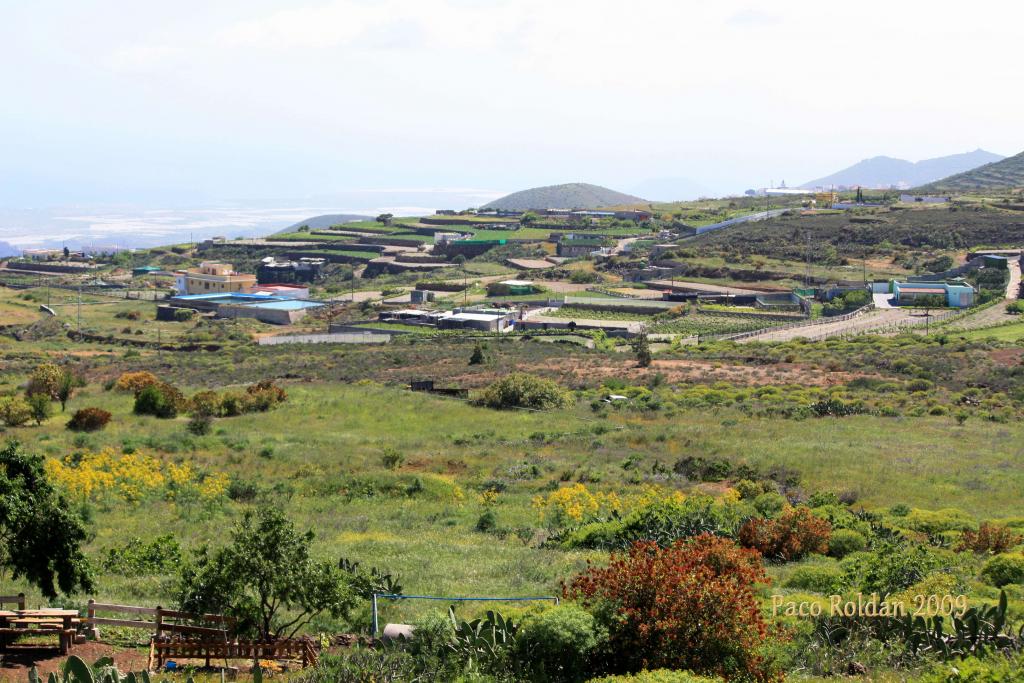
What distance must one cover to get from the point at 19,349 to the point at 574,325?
3027cm

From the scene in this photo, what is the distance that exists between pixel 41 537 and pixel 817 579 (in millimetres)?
9171

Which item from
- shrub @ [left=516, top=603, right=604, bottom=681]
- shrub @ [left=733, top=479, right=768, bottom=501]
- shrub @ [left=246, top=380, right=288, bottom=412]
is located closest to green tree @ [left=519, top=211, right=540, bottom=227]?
shrub @ [left=246, top=380, right=288, bottom=412]

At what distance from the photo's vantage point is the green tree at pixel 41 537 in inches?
450

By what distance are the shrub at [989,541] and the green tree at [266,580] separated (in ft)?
31.8

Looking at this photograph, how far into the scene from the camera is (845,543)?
15.9 meters

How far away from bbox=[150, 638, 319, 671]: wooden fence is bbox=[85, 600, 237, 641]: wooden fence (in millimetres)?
103

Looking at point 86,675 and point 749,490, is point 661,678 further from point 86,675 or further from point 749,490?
point 749,490

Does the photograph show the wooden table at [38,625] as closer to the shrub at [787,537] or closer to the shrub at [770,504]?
the shrub at [787,537]

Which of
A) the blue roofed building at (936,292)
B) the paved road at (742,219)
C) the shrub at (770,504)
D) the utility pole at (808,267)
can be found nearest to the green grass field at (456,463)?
the shrub at (770,504)

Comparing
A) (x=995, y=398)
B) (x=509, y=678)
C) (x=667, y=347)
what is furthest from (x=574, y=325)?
(x=509, y=678)

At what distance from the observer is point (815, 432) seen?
1124 inches

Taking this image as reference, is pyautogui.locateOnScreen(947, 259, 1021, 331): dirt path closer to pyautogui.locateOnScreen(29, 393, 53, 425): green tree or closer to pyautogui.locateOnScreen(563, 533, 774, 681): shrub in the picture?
pyautogui.locateOnScreen(29, 393, 53, 425): green tree

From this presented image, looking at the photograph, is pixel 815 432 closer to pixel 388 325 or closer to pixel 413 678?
pixel 413 678

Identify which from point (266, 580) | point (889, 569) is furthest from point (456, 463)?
point (266, 580)
